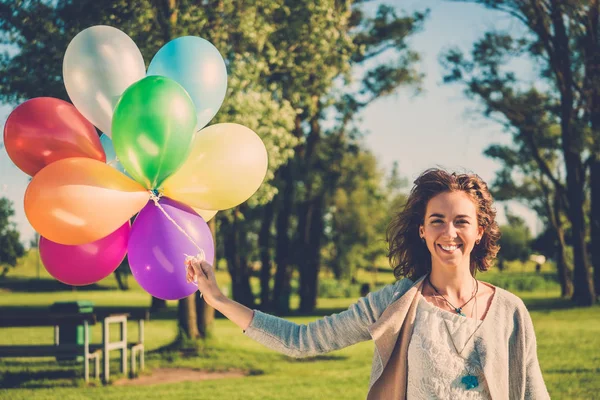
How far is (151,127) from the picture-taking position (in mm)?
3793

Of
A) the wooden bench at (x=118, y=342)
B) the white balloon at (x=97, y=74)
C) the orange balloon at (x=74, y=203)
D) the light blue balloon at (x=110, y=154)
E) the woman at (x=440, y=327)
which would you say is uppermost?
the white balloon at (x=97, y=74)

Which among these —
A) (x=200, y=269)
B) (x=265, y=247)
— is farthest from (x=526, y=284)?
(x=200, y=269)

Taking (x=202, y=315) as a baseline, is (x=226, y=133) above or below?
above

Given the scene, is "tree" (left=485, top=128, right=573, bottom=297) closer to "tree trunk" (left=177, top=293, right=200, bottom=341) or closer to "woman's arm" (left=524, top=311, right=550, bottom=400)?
"tree trunk" (left=177, top=293, right=200, bottom=341)

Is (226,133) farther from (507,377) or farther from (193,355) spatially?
(193,355)

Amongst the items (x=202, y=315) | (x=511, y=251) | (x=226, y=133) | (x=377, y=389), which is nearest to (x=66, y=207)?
(x=226, y=133)

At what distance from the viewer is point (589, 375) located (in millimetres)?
9703

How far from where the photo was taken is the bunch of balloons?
3766 mm

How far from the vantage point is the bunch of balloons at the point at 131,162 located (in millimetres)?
3766

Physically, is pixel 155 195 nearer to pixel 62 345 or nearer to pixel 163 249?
pixel 163 249

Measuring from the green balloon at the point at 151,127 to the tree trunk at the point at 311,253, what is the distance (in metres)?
20.2

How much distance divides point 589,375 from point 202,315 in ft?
22.5

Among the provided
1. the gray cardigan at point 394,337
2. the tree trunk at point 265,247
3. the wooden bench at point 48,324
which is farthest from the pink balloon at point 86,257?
the tree trunk at point 265,247

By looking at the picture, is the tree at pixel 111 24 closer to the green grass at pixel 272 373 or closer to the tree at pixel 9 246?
the tree at pixel 9 246
